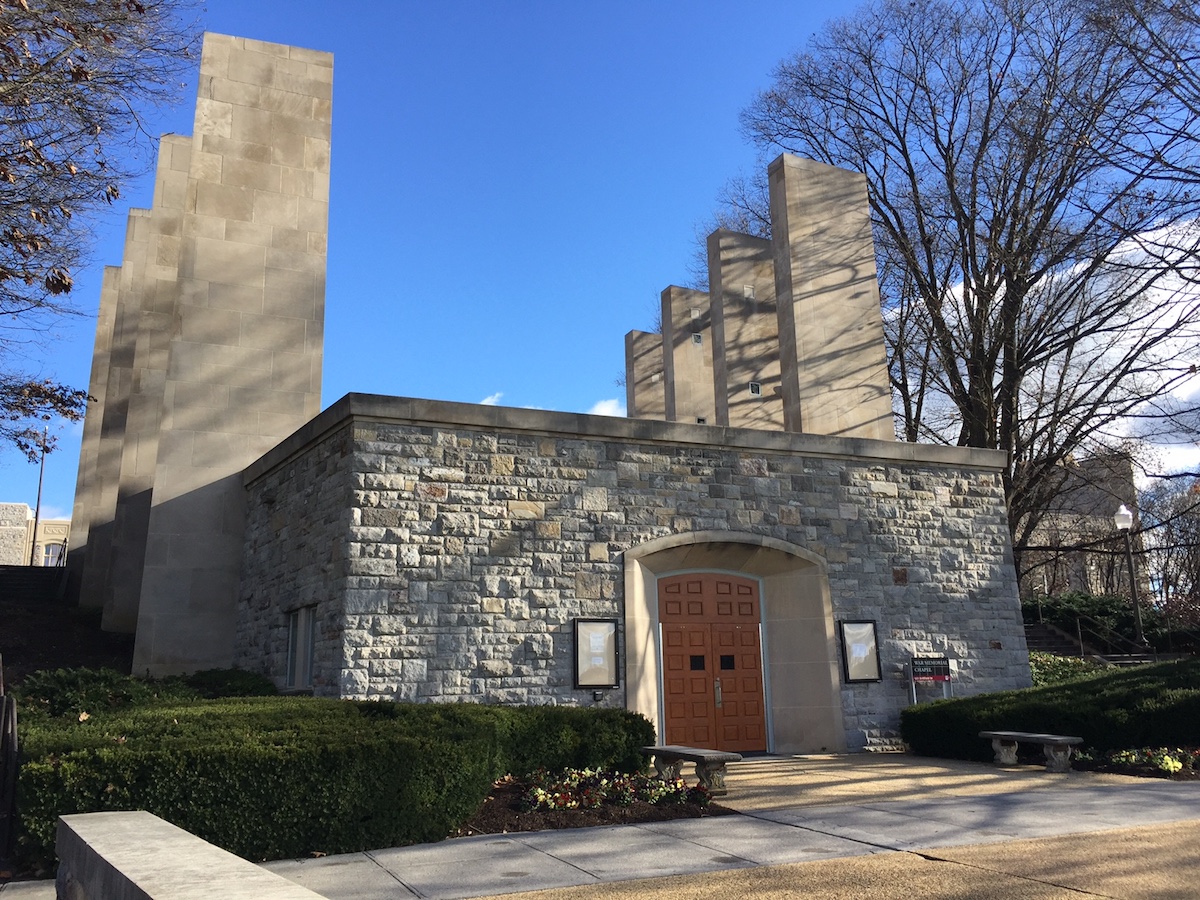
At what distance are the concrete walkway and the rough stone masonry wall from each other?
3.75 m

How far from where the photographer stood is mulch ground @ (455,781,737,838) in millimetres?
7996

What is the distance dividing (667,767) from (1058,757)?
5.00m

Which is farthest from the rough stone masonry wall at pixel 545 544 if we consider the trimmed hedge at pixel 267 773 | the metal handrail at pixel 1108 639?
the metal handrail at pixel 1108 639

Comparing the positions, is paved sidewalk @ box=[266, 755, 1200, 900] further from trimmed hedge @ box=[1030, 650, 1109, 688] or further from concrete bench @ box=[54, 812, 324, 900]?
trimmed hedge @ box=[1030, 650, 1109, 688]

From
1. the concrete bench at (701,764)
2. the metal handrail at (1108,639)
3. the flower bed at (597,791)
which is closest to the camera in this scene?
the flower bed at (597,791)

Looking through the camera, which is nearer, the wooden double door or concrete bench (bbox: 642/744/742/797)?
concrete bench (bbox: 642/744/742/797)

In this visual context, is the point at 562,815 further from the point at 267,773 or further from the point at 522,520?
the point at 522,520

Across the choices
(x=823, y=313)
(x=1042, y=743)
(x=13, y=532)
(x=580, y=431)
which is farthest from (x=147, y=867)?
(x=13, y=532)

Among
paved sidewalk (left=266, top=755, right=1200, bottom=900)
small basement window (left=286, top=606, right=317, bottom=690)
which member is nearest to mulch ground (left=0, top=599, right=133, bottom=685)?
small basement window (left=286, top=606, right=317, bottom=690)

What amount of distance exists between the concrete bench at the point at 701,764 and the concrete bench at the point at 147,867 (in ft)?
17.7

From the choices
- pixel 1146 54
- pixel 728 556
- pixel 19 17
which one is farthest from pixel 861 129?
pixel 19 17

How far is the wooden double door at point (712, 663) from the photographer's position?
43.8 ft

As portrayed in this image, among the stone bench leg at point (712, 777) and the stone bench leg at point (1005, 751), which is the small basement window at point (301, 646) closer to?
the stone bench leg at point (712, 777)

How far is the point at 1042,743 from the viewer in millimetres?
11281
